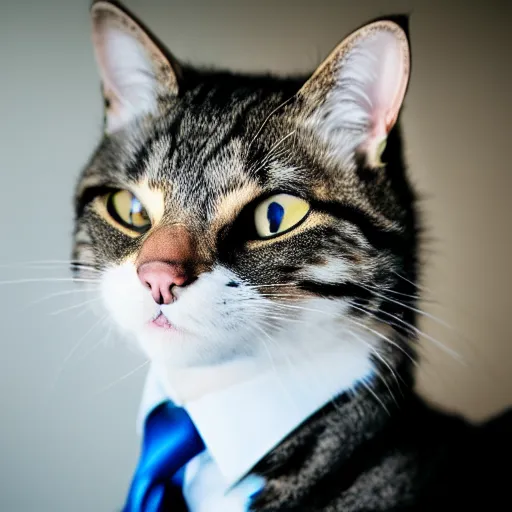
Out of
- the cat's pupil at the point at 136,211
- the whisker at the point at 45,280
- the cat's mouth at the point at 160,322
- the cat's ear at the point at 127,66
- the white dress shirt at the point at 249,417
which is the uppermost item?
the cat's ear at the point at 127,66

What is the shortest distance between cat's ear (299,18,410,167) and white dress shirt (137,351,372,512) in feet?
0.79

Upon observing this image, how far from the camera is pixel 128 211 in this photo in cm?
63

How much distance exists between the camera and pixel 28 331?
660mm

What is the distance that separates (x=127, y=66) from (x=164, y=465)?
474 mm

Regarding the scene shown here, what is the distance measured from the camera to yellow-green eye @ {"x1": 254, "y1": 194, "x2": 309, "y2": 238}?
0.58 metres

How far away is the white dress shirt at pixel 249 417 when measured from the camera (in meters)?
0.58

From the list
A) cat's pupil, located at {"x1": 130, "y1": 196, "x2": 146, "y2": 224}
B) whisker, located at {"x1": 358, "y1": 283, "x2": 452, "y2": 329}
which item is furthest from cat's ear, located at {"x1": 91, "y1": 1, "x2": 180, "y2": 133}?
whisker, located at {"x1": 358, "y1": 283, "x2": 452, "y2": 329}

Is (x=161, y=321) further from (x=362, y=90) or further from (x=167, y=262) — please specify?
(x=362, y=90)

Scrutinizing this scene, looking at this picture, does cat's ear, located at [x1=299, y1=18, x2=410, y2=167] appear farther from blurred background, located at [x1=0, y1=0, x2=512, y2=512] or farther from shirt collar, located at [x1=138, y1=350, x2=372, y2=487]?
shirt collar, located at [x1=138, y1=350, x2=372, y2=487]

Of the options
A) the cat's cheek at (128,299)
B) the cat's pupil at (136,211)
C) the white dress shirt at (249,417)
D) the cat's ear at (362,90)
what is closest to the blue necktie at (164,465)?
the white dress shirt at (249,417)

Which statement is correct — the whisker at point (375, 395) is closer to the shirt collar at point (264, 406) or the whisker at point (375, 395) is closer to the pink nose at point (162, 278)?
the shirt collar at point (264, 406)

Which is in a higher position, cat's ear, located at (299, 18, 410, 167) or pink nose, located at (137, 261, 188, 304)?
cat's ear, located at (299, 18, 410, 167)

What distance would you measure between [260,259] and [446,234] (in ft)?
0.85

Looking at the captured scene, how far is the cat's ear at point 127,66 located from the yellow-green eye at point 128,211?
0.31 feet
